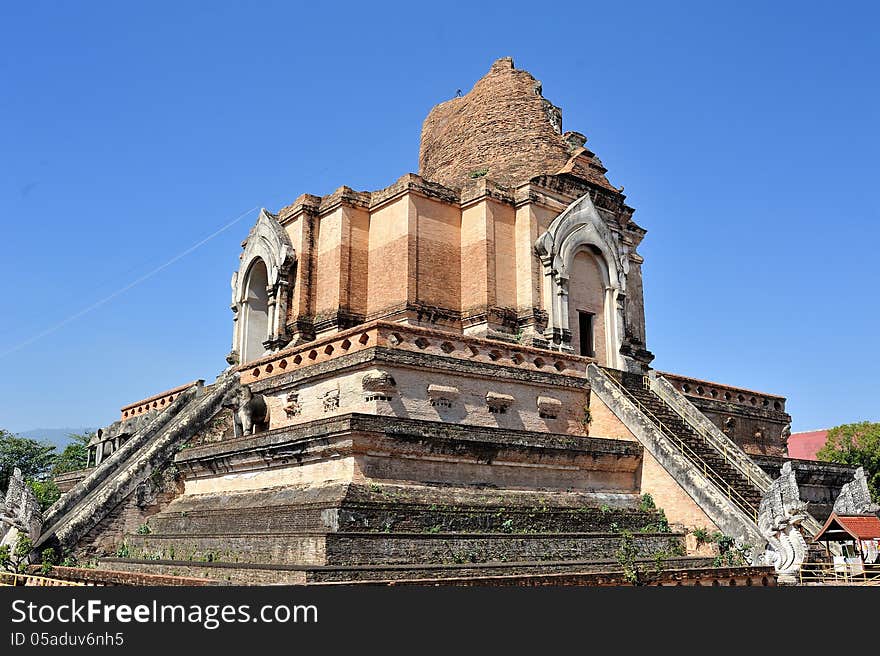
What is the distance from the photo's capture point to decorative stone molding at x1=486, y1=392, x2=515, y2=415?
16.1m

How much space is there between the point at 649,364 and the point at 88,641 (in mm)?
18265

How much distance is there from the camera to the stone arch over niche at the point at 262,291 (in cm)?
2153

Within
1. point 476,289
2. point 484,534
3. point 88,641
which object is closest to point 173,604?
point 88,641

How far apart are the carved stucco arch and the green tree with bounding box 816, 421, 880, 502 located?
18.8m

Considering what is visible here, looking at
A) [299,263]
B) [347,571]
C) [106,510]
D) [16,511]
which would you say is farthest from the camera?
[299,263]

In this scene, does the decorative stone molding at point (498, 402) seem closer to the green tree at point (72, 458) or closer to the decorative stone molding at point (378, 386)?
the decorative stone molding at point (378, 386)

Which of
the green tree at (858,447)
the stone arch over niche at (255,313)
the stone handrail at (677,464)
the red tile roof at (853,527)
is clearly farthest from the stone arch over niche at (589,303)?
the green tree at (858,447)

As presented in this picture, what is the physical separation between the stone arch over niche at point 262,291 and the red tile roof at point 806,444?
37.8 meters

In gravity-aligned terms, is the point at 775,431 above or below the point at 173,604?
above

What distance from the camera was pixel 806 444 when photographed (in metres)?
50.4

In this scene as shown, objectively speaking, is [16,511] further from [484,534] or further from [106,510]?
[484,534]

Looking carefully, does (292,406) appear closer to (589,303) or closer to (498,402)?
(498,402)

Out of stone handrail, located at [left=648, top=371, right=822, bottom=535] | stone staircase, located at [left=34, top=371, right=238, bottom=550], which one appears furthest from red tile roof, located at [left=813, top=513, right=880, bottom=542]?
stone staircase, located at [left=34, top=371, right=238, bottom=550]

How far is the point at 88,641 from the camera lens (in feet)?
21.5
